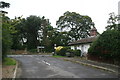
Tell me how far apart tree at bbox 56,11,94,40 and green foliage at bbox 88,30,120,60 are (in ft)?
127

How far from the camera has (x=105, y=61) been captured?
19.3 metres

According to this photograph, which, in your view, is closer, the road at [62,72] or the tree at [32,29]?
the road at [62,72]

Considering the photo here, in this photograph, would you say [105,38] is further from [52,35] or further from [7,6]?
[52,35]

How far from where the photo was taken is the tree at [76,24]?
195ft

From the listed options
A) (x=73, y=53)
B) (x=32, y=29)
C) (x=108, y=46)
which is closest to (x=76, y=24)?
(x=32, y=29)

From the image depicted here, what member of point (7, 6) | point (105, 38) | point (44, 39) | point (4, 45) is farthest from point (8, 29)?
point (44, 39)

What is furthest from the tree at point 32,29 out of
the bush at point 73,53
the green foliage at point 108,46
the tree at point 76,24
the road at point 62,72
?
the road at point 62,72

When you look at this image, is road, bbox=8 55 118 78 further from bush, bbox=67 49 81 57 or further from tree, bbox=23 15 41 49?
tree, bbox=23 15 41 49

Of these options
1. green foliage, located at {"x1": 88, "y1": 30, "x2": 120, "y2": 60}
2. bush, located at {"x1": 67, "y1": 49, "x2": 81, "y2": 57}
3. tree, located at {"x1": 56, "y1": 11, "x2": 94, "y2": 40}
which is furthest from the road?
tree, located at {"x1": 56, "y1": 11, "x2": 94, "y2": 40}

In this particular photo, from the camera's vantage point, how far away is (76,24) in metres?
60.1

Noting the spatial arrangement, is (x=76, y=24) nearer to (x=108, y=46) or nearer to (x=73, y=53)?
(x=73, y=53)

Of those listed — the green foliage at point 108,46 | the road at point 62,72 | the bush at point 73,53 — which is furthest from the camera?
the bush at point 73,53

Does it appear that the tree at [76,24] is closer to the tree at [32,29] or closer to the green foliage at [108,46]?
the tree at [32,29]

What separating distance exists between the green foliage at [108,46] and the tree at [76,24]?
3872cm
